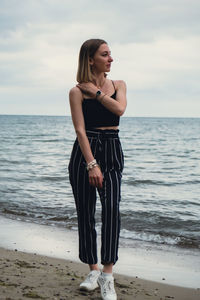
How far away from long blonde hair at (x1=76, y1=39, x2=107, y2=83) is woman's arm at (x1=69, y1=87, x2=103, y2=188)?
12cm

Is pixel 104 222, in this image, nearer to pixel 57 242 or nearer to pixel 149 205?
pixel 57 242

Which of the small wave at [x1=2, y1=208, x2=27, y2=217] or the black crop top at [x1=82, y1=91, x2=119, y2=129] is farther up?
the black crop top at [x1=82, y1=91, x2=119, y2=129]

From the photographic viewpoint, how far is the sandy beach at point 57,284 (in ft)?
10.9

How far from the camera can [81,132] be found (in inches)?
124

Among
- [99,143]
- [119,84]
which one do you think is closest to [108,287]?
[99,143]

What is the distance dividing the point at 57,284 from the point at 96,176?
1.15 metres

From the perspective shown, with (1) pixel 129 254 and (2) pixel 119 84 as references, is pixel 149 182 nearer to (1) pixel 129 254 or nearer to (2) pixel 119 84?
(1) pixel 129 254

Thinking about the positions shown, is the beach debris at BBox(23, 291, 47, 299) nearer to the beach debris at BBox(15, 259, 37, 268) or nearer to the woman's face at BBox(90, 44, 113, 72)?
the beach debris at BBox(15, 259, 37, 268)

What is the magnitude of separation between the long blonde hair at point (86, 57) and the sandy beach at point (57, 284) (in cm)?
170

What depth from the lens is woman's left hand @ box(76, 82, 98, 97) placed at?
123 inches

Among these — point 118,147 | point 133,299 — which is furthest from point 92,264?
point 118,147

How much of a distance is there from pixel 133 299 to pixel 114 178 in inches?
40.7

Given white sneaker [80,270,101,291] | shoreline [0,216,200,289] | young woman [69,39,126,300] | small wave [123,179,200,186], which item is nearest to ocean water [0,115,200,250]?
small wave [123,179,200,186]

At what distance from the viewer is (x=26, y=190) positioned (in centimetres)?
1047
